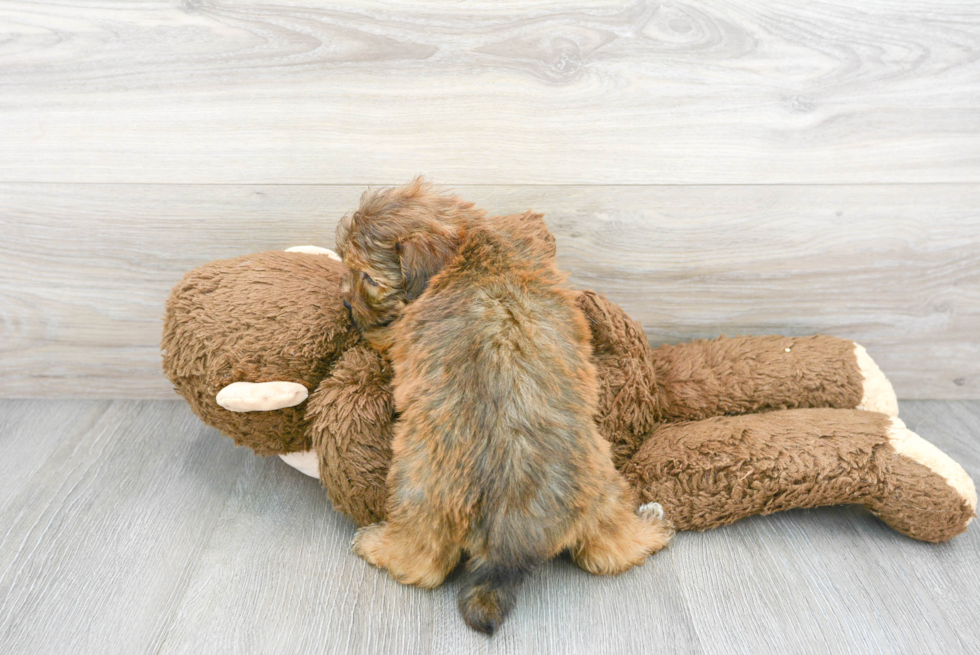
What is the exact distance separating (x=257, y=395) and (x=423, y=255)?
1.37ft

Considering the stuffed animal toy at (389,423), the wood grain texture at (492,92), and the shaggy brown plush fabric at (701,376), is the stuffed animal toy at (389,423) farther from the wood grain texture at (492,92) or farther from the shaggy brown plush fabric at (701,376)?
the wood grain texture at (492,92)

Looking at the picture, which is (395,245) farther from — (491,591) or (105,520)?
(105,520)

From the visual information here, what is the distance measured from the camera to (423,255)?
1.13 meters

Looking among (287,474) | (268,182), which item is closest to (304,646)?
(287,474)

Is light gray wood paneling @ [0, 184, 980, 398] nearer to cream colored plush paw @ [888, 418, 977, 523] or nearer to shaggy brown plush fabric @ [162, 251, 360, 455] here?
shaggy brown plush fabric @ [162, 251, 360, 455]

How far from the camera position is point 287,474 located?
1.54 metres

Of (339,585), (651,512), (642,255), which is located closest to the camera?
(339,585)

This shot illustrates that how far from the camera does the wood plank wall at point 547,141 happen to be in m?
1.45

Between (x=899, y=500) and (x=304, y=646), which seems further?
(x=899, y=500)

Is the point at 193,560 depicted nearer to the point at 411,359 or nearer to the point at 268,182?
the point at 411,359

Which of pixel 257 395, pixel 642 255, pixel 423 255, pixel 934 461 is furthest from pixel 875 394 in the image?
pixel 257 395

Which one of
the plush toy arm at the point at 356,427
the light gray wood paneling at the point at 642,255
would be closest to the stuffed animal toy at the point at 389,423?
the plush toy arm at the point at 356,427

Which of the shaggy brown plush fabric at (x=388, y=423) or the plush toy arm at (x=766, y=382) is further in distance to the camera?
the plush toy arm at (x=766, y=382)

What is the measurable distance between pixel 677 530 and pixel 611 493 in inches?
9.6
